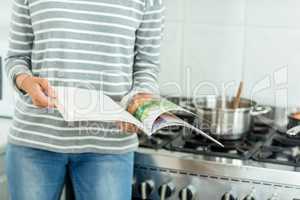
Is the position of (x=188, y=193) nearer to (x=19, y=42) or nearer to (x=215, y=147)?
(x=215, y=147)

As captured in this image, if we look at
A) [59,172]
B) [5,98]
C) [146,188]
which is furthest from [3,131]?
[146,188]

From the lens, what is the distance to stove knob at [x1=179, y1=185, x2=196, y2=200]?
4.14ft

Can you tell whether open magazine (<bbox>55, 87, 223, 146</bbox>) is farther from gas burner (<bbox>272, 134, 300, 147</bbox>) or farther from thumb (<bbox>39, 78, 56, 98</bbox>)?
gas burner (<bbox>272, 134, 300, 147</bbox>)

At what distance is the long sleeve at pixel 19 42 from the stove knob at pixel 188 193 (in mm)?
461

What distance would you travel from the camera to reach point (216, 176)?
4.13 ft

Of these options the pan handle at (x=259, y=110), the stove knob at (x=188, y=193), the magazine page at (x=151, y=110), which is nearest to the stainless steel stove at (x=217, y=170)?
the stove knob at (x=188, y=193)

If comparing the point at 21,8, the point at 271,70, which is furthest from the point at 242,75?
the point at 21,8

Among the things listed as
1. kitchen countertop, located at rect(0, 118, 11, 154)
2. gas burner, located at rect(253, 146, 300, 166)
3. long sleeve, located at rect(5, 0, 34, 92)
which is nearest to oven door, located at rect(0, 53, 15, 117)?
kitchen countertop, located at rect(0, 118, 11, 154)

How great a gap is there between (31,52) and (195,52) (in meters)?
0.65

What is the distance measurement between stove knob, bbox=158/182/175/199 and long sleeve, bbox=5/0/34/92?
42 centimetres

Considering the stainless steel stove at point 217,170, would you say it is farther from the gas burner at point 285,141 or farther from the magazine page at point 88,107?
the magazine page at point 88,107

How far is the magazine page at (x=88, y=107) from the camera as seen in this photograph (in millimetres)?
1035

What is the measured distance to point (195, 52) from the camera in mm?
1734

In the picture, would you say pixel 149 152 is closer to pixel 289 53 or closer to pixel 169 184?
pixel 169 184
